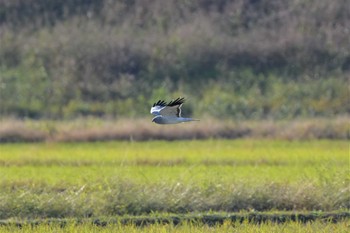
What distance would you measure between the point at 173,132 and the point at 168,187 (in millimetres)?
9967

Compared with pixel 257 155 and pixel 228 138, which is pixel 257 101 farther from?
pixel 257 155

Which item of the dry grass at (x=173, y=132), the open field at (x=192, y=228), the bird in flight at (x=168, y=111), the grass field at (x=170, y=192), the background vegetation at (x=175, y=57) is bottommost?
the open field at (x=192, y=228)

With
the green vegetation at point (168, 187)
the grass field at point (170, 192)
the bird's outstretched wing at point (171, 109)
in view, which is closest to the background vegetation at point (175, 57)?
the green vegetation at point (168, 187)

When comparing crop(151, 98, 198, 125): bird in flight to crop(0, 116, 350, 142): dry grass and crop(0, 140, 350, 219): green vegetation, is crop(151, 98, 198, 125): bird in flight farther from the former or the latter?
crop(0, 116, 350, 142): dry grass

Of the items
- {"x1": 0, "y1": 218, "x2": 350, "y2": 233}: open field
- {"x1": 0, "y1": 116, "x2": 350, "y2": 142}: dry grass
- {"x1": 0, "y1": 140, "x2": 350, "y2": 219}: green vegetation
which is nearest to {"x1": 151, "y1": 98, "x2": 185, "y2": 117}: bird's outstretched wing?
{"x1": 0, "y1": 218, "x2": 350, "y2": 233}: open field

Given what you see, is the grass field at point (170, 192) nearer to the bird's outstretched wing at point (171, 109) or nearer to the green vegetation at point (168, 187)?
the green vegetation at point (168, 187)

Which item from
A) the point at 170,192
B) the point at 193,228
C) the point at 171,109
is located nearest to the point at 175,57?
the point at 170,192

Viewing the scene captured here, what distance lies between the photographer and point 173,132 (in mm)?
22719

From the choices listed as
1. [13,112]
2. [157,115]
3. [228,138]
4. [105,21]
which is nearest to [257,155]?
[228,138]

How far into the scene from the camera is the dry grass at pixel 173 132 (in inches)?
886

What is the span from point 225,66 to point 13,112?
22.8 feet

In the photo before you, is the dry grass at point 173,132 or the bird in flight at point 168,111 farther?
the dry grass at point 173,132

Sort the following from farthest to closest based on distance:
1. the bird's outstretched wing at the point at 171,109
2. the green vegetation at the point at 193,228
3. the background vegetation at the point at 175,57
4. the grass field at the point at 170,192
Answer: the background vegetation at the point at 175,57, the grass field at the point at 170,192, the green vegetation at the point at 193,228, the bird's outstretched wing at the point at 171,109

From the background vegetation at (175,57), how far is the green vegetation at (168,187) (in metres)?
10.4
